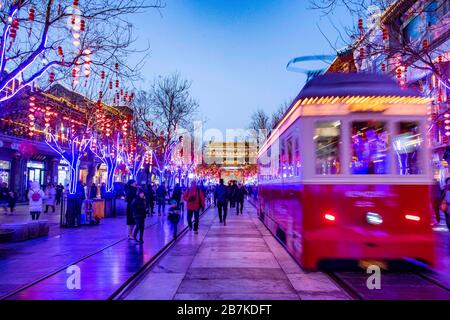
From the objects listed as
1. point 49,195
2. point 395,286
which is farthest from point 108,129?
point 395,286

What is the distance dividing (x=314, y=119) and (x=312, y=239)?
2.18 metres

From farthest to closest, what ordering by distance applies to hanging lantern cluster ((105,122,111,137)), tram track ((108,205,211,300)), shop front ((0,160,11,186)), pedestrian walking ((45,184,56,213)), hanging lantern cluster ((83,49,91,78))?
shop front ((0,160,11,186))
hanging lantern cluster ((105,122,111,137))
pedestrian walking ((45,184,56,213))
hanging lantern cluster ((83,49,91,78))
tram track ((108,205,211,300))

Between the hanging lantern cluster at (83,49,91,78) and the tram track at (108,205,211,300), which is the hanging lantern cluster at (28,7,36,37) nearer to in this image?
the hanging lantern cluster at (83,49,91,78)

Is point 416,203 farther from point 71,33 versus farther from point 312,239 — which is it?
point 71,33

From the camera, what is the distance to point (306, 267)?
332 inches

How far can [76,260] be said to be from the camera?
10.2 m

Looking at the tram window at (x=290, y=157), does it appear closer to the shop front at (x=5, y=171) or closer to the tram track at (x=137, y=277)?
the tram track at (x=137, y=277)

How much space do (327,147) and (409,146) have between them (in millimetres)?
1451

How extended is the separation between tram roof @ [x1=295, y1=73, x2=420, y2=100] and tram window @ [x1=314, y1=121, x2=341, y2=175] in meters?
0.61

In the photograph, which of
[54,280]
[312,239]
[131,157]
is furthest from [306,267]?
[131,157]

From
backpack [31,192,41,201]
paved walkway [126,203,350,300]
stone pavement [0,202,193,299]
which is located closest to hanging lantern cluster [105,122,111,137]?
backpack [31,192,41,201]

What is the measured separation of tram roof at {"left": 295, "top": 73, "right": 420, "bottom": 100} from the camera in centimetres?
880

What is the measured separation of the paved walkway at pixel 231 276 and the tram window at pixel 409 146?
2.44 m

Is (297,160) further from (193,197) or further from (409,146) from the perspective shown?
(193,197)
